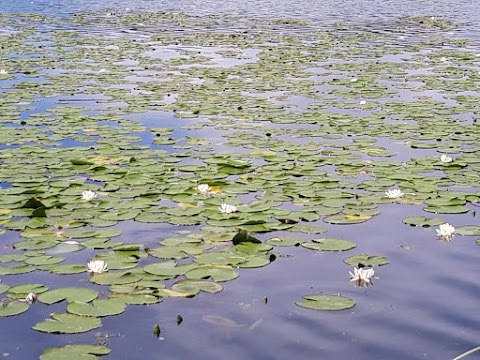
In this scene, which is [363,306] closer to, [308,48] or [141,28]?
[308,48]

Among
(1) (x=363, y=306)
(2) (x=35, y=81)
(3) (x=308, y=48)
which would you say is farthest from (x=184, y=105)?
(3) (x=308, y=48)

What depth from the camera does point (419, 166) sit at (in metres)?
5.80

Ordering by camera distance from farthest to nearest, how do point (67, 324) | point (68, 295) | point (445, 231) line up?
point (445, 231), point (68, 295), point (67, 324)

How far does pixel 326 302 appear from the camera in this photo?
3.47m

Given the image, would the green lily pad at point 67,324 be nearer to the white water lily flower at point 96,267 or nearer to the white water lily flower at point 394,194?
the white water lily flower at point 96,267

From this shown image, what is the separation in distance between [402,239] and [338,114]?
3.83m

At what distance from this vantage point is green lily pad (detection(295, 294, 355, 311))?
3.42 metres

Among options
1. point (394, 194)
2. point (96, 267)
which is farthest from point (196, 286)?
point (394, 194)

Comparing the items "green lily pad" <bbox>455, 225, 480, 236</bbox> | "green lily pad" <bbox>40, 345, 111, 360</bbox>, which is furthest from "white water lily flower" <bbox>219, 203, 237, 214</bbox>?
"green lily pad" <bbox>40, 345, 111, 360</bbox>

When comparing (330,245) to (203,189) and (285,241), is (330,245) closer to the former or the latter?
(285,241)

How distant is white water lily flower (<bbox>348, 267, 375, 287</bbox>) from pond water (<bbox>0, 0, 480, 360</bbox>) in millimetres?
30

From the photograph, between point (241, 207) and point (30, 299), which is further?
point (241, 207)

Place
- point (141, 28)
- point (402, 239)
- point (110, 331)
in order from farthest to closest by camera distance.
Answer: point (141, 28) → point (402, 239) → point (110, 331)

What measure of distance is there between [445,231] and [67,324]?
2349 millimetres
